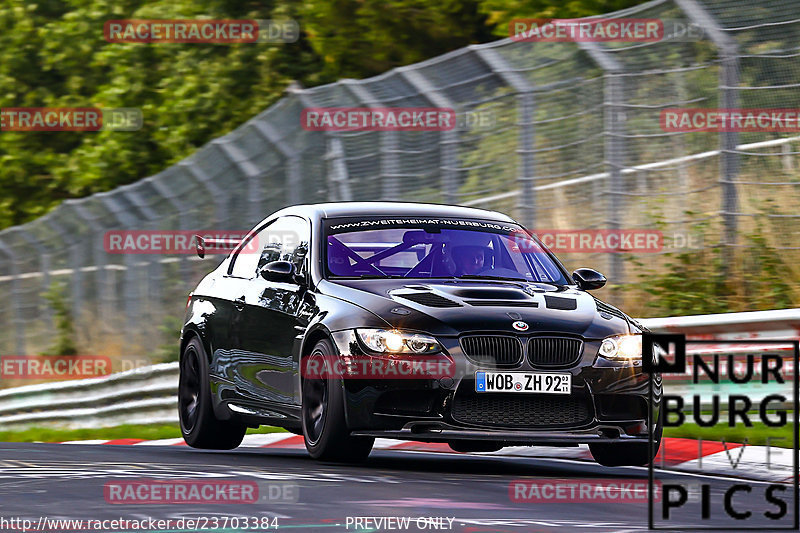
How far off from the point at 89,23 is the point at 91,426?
57.8ft

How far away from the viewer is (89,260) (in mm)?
22625

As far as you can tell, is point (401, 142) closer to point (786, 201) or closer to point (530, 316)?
point (786, 201)

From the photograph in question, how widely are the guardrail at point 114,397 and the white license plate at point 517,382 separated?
257 centimetres

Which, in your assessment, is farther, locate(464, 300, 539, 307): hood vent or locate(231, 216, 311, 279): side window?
locate(231, 216, 311, 279): side window

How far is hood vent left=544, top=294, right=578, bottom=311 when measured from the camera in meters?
10.0

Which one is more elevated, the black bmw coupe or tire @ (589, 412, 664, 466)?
the black bmw coupe

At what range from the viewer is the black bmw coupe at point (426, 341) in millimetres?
9523

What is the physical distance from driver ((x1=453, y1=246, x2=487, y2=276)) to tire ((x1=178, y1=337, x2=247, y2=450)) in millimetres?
1986

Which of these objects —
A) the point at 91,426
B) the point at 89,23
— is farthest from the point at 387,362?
the point at 89,23

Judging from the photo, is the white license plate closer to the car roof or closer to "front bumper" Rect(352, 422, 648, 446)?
"front bumper" Rect(352, 422, 648, 446)
